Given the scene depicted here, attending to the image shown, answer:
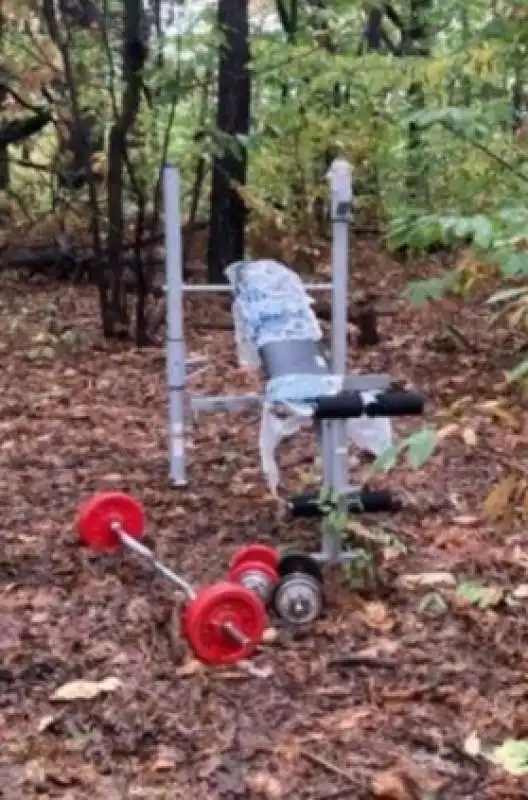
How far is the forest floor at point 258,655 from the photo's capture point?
3078mm

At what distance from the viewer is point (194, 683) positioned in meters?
3.54

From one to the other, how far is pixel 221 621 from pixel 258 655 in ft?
0.56

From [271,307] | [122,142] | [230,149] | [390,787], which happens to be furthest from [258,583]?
[230,149]

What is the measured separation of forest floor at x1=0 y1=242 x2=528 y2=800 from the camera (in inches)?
121

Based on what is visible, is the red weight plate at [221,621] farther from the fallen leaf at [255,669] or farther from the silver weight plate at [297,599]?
the silver weight plate at [297,599]

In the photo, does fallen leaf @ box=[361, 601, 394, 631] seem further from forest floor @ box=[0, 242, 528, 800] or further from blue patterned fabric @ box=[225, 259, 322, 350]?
blue patterned fabric @ box=[225, 259, 322, 350]

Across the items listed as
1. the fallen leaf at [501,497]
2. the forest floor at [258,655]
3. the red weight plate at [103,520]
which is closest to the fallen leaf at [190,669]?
the forest floor at [258,655]

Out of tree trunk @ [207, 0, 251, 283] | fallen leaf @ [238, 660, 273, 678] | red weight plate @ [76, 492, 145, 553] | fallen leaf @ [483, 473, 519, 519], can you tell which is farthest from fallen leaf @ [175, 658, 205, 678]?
tree trunk @ [207, 0, 251, 283]

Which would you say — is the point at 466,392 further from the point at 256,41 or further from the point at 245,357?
the point at 256,41

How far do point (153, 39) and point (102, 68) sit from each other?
79 centimetres

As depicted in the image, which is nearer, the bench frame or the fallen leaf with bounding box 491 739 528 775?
the fallen leaf with bounding box 491 739 528 775

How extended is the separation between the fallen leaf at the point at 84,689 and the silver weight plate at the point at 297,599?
602mm

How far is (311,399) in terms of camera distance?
4023mm

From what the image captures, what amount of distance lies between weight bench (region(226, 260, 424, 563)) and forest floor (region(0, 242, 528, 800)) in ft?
0.88
